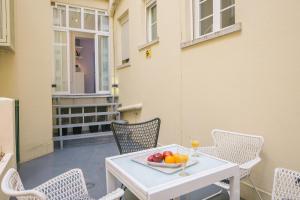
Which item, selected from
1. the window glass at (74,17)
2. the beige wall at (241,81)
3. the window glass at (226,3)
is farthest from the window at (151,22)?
the window glass at (74,17)

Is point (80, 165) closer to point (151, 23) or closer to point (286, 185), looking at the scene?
point (286, 185)

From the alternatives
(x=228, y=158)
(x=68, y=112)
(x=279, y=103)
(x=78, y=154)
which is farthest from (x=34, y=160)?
(x=279, y=103)

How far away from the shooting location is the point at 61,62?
6.07 metres

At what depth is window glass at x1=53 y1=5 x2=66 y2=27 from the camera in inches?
233

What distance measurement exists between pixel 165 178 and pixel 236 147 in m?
1.25

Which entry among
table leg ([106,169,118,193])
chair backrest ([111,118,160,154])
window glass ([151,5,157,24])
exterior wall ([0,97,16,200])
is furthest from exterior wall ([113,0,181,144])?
exterior wall ([0,97,16,200])

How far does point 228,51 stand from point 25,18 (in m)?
3.54

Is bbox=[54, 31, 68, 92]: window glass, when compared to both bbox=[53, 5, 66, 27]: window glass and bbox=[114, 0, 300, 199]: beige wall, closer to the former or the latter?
bbox=[53, 5, 66, 27]: window glass

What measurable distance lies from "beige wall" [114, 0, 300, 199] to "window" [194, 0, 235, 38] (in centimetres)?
19

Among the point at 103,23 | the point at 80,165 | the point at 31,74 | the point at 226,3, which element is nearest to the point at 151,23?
the point at 226,3

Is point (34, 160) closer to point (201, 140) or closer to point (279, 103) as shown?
point (201, 140)

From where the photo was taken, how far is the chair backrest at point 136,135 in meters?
2.68

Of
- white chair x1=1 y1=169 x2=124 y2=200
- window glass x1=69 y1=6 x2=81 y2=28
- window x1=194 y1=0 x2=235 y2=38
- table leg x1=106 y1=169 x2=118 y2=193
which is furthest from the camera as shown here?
window glass x1=69 y1=6 x2=81 y2=28

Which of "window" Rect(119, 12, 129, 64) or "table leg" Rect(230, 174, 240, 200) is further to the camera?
"window" Rect(119, 12, 129, 64)
